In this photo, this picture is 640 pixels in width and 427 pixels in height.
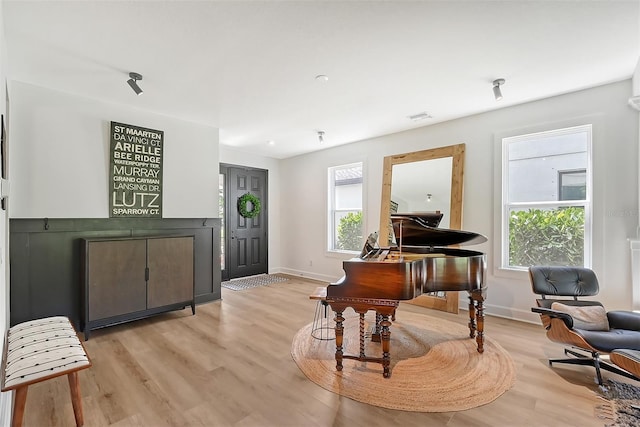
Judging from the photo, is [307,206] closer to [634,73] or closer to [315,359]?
[315,359]

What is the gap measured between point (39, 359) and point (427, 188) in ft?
14.5

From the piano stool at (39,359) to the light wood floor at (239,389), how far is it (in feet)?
1.28

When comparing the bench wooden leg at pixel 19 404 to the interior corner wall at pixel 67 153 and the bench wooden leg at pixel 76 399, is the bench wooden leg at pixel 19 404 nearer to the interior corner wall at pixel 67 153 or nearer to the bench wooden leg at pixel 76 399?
the bench wooden leg at pixel 76 399

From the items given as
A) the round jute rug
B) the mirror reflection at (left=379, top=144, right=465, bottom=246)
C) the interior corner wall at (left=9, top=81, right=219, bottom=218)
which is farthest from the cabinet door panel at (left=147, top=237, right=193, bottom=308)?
the mirror reflection at (left=379, top=144, right=465, bottom=246)

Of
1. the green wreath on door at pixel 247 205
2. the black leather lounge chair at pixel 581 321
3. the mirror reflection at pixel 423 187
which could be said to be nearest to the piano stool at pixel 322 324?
the black leather lounge chair at pixel 581 321

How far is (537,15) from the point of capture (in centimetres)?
206

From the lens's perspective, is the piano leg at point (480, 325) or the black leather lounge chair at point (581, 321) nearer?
the black leather lounge chair at point (581, 321)

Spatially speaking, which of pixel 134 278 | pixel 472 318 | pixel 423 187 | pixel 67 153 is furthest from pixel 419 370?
pixel 67 153

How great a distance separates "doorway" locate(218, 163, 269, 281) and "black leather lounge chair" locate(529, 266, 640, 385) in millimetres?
4984

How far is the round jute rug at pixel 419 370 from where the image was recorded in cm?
209

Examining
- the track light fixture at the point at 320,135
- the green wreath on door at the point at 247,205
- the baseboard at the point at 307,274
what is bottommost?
the baseboard at the point at 307,274

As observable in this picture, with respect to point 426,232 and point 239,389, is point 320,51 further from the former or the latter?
point 239,389

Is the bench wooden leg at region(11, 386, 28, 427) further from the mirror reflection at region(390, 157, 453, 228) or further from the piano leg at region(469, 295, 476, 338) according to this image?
the mirror reflection at region(390, 157, 453, 228)

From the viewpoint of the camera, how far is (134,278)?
346cm
